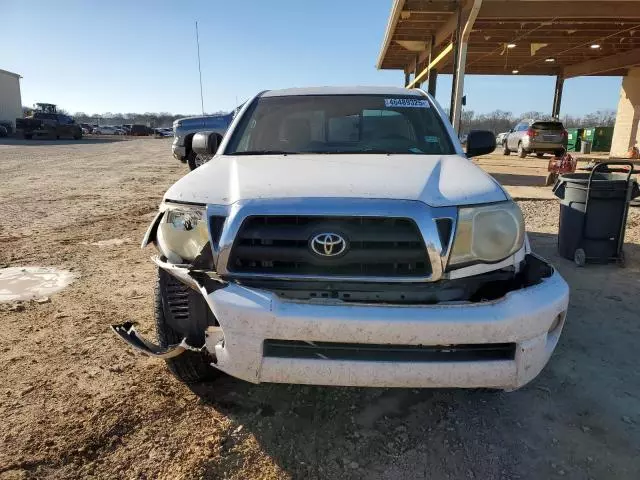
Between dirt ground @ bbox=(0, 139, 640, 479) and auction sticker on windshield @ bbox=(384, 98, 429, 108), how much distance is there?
2043mm

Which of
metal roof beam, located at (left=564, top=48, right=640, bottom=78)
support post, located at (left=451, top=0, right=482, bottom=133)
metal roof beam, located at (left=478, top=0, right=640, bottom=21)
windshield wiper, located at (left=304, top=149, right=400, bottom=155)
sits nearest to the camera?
windshield wiper, located at (left=304, top=149, right=400, bottom=155)

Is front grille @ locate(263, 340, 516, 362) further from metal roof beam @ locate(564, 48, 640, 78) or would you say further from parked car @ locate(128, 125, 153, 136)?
parked car @ locate(128, 125, 153, 136)

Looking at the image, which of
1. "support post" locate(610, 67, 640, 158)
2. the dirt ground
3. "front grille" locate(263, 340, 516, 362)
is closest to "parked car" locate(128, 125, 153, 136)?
"support post" locate(610, 67, 640, 158)

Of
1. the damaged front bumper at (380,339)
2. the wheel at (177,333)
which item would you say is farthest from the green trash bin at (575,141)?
the wheel at (177,333)

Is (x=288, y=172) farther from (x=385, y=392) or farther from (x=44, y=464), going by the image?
(x=44, y=464)

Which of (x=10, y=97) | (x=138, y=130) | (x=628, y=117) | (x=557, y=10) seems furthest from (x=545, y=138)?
(x=10, y=97)

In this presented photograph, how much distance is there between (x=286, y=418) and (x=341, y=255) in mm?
973

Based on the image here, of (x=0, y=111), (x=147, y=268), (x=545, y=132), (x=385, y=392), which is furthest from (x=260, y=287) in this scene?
(x=0, y=111)

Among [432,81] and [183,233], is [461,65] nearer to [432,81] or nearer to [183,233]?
[432,81]

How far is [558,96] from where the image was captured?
21562 millimetres

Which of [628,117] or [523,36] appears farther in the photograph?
[628,117]

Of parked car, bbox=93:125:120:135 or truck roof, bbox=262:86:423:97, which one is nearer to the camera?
truck roof, bbox=262:86:423:97

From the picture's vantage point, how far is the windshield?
3.31 meters

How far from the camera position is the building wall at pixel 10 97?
159 ft
